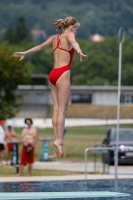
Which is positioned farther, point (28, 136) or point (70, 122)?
point (70, 122)

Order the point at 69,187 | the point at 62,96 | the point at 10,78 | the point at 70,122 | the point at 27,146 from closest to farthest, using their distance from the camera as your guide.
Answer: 1. the point at 62,96
2. the point at 69,187
3. the point at 27,146
4. the point at 10,78
5. the point at 70,122

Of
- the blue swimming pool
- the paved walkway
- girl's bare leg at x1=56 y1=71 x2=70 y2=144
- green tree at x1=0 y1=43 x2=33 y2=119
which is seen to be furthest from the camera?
the paved walkway

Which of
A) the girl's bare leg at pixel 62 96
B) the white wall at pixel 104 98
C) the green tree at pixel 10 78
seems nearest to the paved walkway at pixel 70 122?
the white wall at pixel 104 98

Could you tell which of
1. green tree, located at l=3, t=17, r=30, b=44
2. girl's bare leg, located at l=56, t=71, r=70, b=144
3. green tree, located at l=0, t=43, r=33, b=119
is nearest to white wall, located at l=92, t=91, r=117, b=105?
green tree, located at l=0, t=43, r=33, b=119

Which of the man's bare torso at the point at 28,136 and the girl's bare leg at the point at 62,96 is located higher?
the girl's bare leg at the point at 62,96

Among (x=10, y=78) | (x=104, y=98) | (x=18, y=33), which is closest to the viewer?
(x=10, y=78)

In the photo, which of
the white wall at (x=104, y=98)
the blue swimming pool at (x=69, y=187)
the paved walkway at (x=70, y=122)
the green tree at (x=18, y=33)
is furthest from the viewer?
the green tree at (x=18, y=33)

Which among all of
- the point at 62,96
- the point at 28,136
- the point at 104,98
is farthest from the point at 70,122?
the point at 62,96

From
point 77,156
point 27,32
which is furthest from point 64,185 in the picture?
point 27,32

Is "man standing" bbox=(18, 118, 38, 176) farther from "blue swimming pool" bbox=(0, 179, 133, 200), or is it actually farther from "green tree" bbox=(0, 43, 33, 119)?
"green tree" bbox=(0, 43, 33, 119)

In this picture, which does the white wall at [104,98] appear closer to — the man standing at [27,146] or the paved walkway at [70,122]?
the paved walkway at [70,122]

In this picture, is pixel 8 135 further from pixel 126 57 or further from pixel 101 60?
pixel 101 60

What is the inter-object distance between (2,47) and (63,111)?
107 feet

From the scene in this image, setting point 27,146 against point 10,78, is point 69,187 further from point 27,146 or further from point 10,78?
point 10,78
